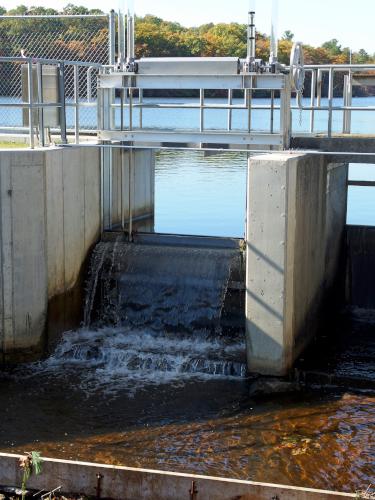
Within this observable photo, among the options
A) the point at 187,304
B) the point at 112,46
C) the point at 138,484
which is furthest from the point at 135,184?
the point at 138,484

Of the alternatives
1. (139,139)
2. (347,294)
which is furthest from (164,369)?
(347,294)

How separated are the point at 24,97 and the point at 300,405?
694 centimetres

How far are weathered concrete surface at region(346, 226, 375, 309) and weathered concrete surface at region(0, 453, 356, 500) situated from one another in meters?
8.96

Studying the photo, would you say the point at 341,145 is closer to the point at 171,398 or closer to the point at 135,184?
the point at 135,184

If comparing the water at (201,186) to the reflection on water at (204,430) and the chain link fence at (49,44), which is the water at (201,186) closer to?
the chain link fence at (49,44)

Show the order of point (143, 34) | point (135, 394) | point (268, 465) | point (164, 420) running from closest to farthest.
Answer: point (268, 465), point (164, 420), point (135, 394), point (143, 34)

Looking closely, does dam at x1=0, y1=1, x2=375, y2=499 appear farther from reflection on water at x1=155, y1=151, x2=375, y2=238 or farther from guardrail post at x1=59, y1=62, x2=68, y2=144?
reflection on water at x1=155, y1=151, x2=375, y2=238

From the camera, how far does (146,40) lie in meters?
23.8

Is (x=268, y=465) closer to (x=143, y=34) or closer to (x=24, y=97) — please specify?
(x=24, y=97)

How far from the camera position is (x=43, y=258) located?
38.2ft

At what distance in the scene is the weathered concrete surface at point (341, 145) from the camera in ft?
41.5

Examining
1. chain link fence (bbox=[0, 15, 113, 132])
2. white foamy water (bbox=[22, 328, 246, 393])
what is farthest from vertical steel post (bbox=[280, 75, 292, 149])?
chain link fence (bbox=[0, 15, 113, 132])

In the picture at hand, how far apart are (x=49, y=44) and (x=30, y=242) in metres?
5.63

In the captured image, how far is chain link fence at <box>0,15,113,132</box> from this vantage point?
15.1m
